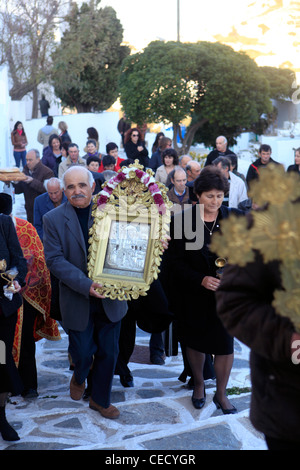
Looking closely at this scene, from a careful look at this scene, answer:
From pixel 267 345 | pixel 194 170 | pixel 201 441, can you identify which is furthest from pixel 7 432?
pixel 194 170

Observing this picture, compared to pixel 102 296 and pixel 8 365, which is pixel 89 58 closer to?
pixel 102 296

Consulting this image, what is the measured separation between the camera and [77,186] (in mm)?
5219

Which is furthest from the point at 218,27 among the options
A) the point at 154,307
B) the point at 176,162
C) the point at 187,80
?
the point at 154,307

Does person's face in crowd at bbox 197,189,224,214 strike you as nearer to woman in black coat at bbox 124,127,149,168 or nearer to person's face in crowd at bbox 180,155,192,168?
person's face in crowd at bbox 180,155,192,168

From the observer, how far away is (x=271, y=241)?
2.08 m

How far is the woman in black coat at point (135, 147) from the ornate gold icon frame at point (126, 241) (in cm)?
948

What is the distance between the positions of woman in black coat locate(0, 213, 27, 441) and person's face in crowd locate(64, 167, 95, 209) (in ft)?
1.79

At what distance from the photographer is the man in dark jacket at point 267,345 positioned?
2473 millimetres

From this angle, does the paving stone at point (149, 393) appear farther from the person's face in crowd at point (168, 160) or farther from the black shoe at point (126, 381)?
the person's face in crowd at point (168, 160)

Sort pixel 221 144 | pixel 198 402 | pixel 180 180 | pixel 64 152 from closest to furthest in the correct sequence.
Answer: pixel 198 402, pixel 180 180, pixel 221 144, pixel 64 152

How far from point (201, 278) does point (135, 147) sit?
10102 millimetres

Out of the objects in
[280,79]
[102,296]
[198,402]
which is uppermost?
[280,79]

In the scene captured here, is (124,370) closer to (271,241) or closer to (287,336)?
(287,336)
